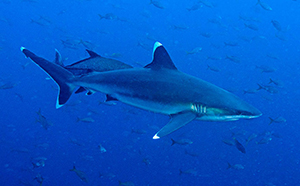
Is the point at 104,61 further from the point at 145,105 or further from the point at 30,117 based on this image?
the point at 30,117

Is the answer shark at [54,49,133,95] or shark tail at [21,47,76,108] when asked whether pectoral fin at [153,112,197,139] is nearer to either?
shark at [54,49,133,95]

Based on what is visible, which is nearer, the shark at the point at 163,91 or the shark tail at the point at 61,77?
the shark at the point at 163,91

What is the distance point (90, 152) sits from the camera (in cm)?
2031

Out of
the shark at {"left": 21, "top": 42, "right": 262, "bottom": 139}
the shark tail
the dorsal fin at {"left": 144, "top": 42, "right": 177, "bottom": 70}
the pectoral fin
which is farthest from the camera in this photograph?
the shark tail

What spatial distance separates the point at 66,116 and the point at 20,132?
4.72m

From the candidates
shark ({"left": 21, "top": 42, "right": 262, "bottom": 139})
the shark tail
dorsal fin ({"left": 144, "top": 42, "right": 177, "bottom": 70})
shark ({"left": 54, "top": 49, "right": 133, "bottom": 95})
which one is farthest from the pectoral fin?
the shark tail

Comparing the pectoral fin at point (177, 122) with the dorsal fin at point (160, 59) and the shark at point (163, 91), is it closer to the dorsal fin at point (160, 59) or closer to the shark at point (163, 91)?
the shark at point (163, 91)

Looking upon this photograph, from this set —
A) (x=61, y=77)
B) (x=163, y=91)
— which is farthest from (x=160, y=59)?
(x=61, y=77)

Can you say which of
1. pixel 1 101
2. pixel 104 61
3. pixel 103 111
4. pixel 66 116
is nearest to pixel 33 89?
pixel 1 101

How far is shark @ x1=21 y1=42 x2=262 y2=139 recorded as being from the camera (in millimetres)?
3404

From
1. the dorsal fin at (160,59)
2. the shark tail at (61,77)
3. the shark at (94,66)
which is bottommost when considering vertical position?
the shark tail at (61,77)

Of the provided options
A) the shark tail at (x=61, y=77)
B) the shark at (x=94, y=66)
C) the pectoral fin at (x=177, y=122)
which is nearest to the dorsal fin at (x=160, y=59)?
the shark at (x=94, y=66)

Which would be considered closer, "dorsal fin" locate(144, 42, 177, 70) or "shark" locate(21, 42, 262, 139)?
"shark" locate(21, 42, 262, 139)

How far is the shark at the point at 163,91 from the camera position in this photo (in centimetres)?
340
